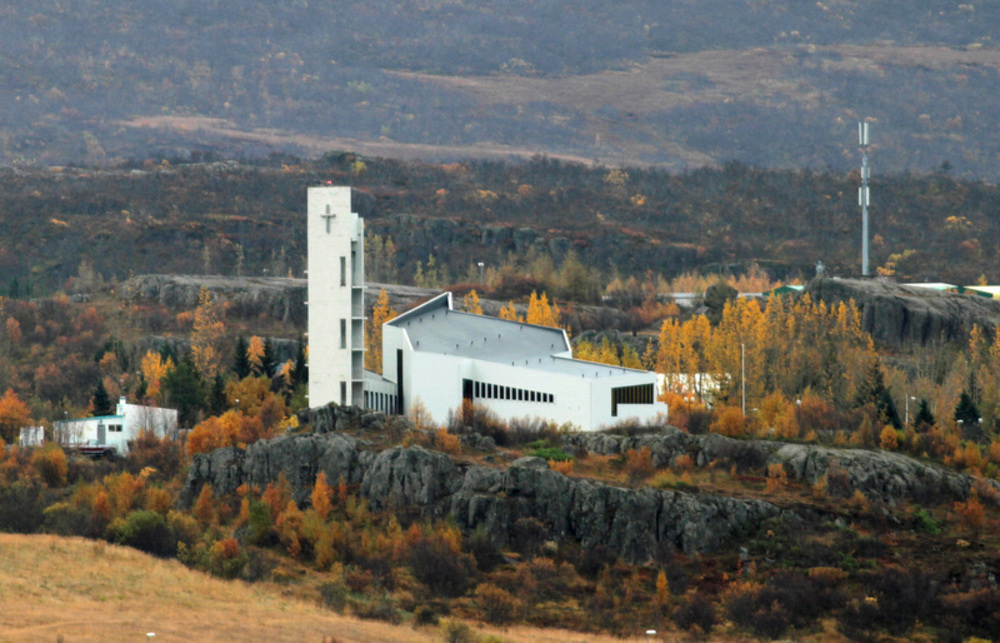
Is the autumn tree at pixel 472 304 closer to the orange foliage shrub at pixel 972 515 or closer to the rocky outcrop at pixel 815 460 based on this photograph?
the rocky outcrop at pixel 815 460

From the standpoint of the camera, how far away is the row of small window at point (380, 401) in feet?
255

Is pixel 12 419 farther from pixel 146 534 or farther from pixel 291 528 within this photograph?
pixel 291 528

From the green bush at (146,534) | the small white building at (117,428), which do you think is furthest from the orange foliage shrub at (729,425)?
the small white building at (117,428)

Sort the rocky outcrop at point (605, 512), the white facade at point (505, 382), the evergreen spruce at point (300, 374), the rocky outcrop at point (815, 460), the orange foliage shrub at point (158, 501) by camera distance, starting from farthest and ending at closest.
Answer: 1. the evergreen spruce at point (300, 374)
2. the white facade at point (505, 382)
3. the rocky outcrop at point (815, 460)
4. the orange foliage shrub at point (158, 501)
5. the rocky outcrop at point (605, 512)

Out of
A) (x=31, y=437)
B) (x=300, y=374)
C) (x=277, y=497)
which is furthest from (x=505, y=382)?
(x=31, y=437)

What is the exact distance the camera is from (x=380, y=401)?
77938 mm

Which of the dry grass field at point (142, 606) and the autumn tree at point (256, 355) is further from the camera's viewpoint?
the autumn tree at point (256, 355)

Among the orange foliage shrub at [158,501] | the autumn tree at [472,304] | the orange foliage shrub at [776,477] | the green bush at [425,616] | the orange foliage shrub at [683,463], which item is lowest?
the green bush at [425,616]

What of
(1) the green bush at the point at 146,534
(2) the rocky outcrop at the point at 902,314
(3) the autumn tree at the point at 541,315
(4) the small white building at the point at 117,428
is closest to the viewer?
(1) the green bush at the point at 146,534

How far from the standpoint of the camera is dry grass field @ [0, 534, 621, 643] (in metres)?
46.0

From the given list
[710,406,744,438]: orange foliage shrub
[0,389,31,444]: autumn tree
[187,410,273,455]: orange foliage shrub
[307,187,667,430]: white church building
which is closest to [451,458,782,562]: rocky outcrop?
[307,187,667,430]: white church building

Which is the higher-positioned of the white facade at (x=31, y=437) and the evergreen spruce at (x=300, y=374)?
the evergreen spruce at (x=300, y=374)

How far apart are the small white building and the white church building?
15.7m

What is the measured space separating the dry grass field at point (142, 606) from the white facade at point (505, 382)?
21256 mm
